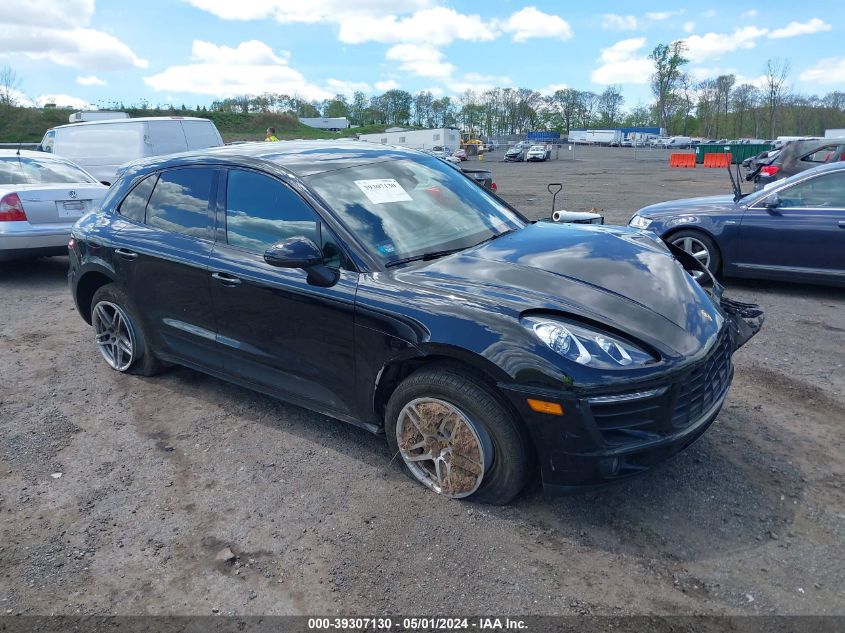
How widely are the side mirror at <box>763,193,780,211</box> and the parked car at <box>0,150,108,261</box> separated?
7729 mm

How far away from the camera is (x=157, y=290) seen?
4.42 metres

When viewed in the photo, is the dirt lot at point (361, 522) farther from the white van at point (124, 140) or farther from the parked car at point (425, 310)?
the white van at point (124, 140)

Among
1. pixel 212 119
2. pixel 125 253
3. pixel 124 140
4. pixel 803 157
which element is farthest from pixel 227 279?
pixel 212 119

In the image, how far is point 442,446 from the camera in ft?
10.5

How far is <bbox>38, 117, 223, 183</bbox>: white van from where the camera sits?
12.6m

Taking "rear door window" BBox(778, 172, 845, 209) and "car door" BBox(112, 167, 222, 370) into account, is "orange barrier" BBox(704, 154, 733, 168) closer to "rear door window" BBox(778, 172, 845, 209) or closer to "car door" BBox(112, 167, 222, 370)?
"rear door window" BBox(778, 172, 845, 209)

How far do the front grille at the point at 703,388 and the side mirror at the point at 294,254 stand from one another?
1924 millimetres

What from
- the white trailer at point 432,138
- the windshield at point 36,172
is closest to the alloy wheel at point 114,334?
the windshield at point 36,172

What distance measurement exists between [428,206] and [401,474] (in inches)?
64.3

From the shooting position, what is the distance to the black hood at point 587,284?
2.98 meters

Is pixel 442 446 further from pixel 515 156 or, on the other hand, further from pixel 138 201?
pixel 515 156

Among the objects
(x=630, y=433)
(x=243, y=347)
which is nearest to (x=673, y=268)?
(x=630, y=433)

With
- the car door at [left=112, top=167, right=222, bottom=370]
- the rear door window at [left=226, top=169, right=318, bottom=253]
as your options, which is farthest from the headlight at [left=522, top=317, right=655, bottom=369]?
the car door at [left=112, top=167, right=222, bottom=370]

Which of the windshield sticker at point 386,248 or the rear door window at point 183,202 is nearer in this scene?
the windshield sticker at point 386,248
